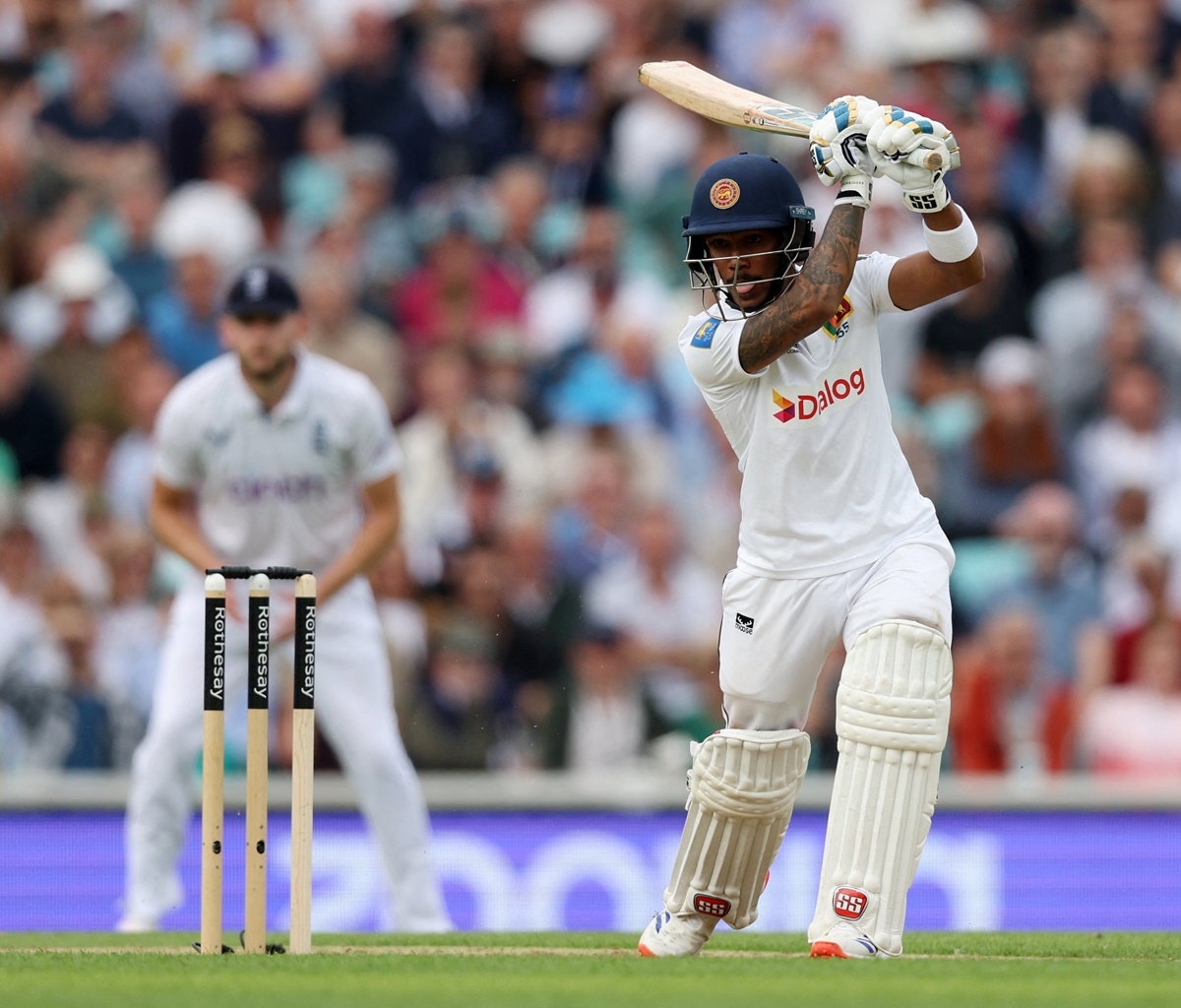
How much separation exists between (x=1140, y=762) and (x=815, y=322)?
4.78 metres

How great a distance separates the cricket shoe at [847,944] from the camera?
5285mm

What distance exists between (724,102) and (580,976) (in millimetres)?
2576

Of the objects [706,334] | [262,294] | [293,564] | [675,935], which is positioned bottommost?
[675,935]

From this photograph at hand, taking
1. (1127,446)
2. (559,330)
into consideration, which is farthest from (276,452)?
(1127,446)

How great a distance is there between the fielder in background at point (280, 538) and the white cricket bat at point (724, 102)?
1883 mm

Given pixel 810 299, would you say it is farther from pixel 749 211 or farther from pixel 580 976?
pixel 580 976

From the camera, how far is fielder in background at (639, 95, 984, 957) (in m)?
5.34

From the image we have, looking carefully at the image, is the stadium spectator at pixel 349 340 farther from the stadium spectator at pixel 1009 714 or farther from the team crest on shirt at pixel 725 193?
the team crest on shirt at pixel 725 193

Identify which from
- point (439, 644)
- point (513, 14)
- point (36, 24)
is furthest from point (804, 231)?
point (36, 24)

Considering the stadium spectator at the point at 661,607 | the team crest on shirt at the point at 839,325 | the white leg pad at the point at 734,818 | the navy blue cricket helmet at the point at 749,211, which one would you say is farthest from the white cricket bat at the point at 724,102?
the stadium spectator at the point at 661,607

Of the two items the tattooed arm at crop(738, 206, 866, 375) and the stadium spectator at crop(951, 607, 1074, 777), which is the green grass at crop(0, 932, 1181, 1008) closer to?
the tattooed arm at crop(738, 206, 866, 375)

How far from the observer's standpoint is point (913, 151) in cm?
533

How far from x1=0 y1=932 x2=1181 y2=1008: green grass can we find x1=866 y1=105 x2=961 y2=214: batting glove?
6.37ft

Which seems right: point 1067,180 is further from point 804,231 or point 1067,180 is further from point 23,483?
point 804,231
